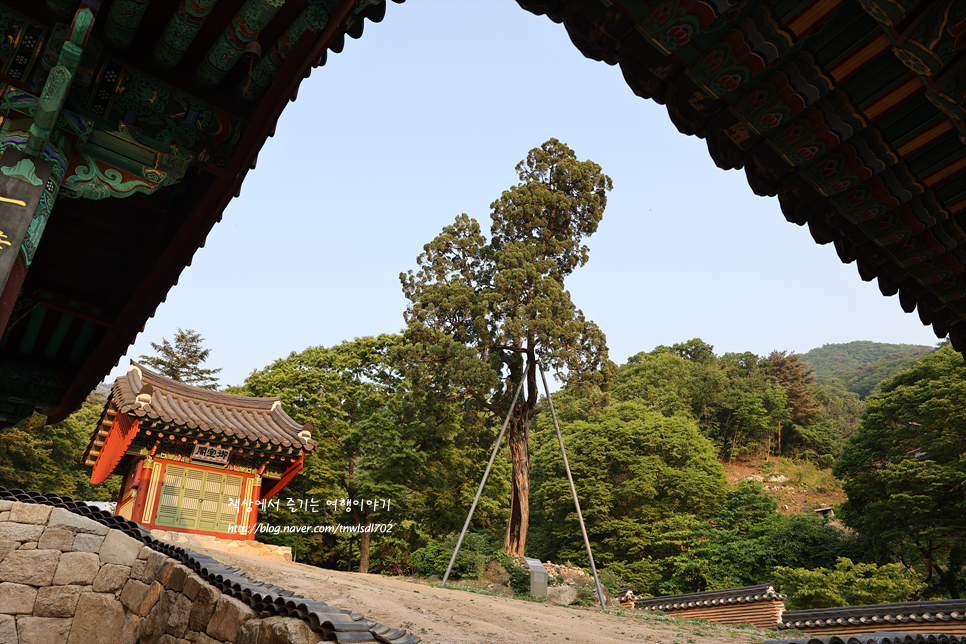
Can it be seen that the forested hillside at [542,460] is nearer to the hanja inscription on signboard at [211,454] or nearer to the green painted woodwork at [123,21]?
the hanja inscription on signboard at [211,454]

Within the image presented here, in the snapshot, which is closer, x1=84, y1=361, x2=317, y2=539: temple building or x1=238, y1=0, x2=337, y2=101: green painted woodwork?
x1=238, y1=0, x2=337, y2=101: green painted woodwork

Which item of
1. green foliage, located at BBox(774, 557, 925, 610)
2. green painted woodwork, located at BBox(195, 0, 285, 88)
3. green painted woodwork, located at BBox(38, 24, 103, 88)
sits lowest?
green foliage, located at BBox(774, 557, 925, 610)

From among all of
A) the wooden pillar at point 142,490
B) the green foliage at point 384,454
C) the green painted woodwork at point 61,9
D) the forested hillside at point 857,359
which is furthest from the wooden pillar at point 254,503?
the forested hillside at point 857,359

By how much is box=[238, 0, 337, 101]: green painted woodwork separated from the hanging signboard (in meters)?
1.09

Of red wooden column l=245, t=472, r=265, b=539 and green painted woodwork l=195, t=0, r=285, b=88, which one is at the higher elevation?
green painted woodwork l=195, t=0, r=285, b=88

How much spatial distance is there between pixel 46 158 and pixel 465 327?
1758 centimetres

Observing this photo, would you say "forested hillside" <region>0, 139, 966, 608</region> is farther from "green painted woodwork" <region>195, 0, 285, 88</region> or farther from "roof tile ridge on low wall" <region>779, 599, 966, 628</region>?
"green painted woodwork" <region>195, 0, 285, 88</region>

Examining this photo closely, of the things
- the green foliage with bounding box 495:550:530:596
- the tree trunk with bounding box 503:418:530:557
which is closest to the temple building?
the green foliage with bounding box 495:550:530:596

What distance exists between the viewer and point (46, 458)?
27.0 meters

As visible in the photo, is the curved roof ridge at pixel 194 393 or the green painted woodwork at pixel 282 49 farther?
the curved roof ridge at pixel 194 393

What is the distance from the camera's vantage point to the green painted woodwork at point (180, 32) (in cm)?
283

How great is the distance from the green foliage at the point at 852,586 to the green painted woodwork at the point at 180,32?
19.7m

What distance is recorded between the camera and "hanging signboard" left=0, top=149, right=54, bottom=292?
2.48m

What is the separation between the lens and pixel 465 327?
20.3m
